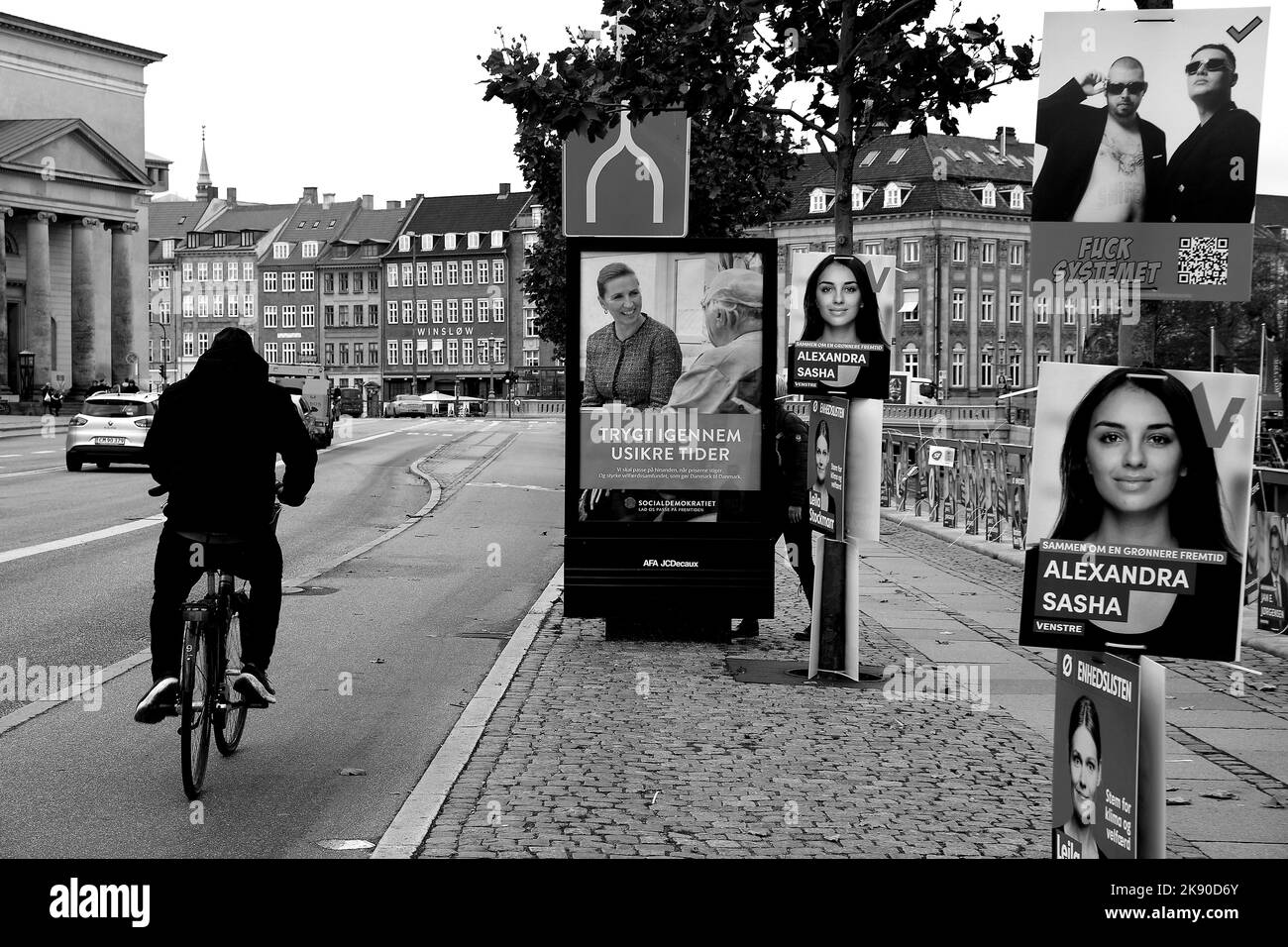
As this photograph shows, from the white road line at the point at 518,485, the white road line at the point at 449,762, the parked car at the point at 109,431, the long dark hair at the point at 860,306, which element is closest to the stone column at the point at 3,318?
the parked car at the point at 109,431

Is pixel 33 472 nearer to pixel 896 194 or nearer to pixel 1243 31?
pixel 1243 31

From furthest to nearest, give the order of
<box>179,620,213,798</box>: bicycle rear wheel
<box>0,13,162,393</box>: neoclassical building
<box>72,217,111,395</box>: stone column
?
<box>72,217,111,395</box>: stone column
<box>0,13,162,393</box>: neoclassical building
<box>179,620,213,798</box>: bicycle rear wheel

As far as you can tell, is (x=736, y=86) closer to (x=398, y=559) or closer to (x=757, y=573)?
(x=757, y=573)

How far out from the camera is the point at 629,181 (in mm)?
12383

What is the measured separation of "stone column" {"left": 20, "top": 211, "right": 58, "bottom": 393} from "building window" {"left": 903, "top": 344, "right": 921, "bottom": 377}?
172 feet

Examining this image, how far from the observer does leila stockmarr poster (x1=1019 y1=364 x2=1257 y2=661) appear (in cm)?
462

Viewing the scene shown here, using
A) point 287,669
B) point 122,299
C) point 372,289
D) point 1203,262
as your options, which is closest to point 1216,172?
point 1203,262

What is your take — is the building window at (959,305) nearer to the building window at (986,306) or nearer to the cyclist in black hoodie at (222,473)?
the building window at (986,306)

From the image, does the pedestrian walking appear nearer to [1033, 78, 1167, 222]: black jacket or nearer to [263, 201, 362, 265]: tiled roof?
[1033, 78, 1167, 222]: black jacket

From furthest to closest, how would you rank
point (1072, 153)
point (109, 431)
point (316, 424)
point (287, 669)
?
point (316, 424) < point (109, 431) < point (287, 669) < point (1072, 153)

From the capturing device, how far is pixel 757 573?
11953mm

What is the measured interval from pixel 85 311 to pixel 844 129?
80.8m

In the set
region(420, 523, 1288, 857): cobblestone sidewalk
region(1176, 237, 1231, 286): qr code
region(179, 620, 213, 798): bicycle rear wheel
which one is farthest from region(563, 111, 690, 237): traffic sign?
region(1176, 237, 1231, 286): qr code

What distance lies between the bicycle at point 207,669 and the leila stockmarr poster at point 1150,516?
3856 mm
